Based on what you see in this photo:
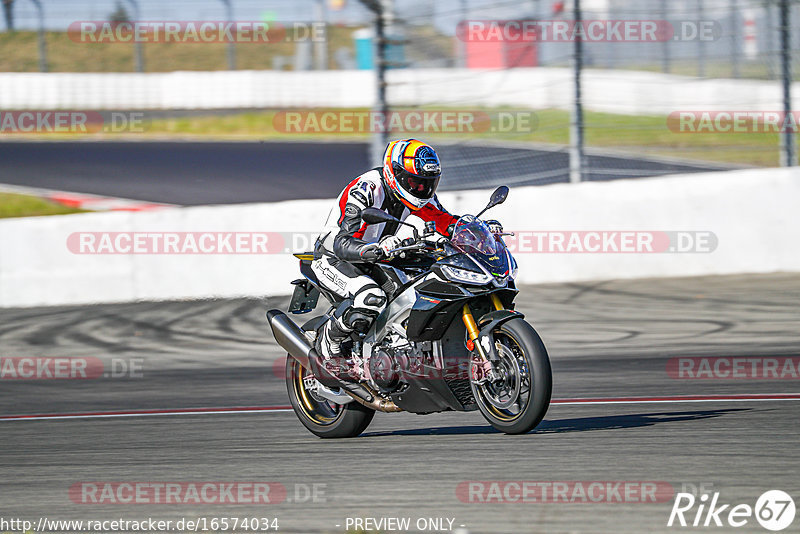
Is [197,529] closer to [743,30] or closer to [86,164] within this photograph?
[743,30]

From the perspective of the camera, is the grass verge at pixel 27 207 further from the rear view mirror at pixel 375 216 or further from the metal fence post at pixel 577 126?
the rear view mirror at pixel 375 216

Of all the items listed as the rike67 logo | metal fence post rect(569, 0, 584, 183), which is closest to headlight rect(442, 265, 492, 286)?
the rike67 logo

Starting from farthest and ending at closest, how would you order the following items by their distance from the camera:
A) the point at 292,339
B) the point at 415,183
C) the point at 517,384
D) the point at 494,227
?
the point at 292,339 → the point at 415,183 → the point at 494,227 → the point at 517,384

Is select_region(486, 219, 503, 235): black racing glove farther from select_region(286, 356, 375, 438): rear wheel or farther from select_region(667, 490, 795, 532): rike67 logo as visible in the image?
select_region(667, 490, 795, 532): rike67 logo

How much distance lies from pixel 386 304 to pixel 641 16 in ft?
32.3

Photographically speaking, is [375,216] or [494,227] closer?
[375,216]

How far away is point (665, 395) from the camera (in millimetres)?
7973

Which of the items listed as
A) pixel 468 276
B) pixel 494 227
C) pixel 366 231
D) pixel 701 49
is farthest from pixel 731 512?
pixel 701 49

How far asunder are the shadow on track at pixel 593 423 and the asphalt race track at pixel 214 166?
8.24 meters

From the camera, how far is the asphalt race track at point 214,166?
1730cm

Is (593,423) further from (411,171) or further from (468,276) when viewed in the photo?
(411,171)

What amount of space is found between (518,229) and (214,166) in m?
10.8

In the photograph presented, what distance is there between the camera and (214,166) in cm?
2291

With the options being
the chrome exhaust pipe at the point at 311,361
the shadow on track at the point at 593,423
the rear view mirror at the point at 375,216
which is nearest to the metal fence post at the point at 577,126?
the shadow on track at the point at 593,423
